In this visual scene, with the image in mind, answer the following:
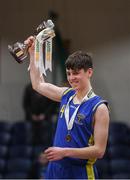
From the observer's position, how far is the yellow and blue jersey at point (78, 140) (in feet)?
10.1

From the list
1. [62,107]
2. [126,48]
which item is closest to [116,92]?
[126,48]

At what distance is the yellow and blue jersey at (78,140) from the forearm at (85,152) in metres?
0.11

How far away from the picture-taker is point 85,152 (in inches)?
117

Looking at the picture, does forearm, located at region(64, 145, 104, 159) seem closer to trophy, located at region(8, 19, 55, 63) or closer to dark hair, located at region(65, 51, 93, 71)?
dark hair, located at region(65, 51, 93, 71)

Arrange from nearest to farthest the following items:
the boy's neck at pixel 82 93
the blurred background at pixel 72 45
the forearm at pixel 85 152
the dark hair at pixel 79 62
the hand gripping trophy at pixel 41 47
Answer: the forearm at pixel 85 152, the dark hair at pixel 79 62, the boy's neck at pixel 82 93, the hand gripping trophy at pixel 41 47, the blurred background at pixel 72 45

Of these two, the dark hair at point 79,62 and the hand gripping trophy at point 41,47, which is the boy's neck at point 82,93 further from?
the hand gripping trophy at point 41,47

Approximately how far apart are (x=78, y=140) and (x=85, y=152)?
0.43 ft

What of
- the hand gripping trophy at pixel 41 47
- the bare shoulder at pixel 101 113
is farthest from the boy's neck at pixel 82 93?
the hand gripping trophy at pixel 41 47

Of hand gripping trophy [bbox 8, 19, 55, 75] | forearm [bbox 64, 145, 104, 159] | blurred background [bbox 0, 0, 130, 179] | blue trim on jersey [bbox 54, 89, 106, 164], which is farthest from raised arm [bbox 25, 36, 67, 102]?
blurred background [bbox 0, 0, 130, 179]

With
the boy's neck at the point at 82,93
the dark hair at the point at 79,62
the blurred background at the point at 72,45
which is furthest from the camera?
the blurred background at the point at 72,45

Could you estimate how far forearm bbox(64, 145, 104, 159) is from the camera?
2.94 m

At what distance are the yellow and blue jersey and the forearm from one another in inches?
4.4

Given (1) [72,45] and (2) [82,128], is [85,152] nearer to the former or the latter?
(2) [82,128]

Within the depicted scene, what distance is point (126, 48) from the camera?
7273 mm
